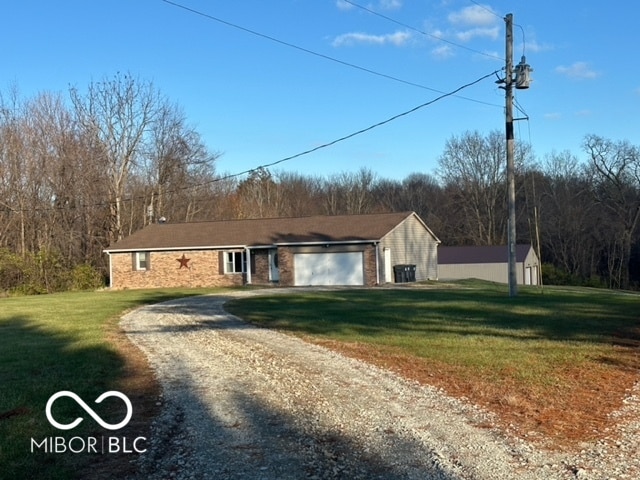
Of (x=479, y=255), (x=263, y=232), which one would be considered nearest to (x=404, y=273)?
(x=263, y=232)

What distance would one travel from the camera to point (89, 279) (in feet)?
125

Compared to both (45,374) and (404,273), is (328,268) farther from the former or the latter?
(45,374)

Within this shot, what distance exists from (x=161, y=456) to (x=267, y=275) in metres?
29.0

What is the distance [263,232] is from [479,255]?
22.3 metres

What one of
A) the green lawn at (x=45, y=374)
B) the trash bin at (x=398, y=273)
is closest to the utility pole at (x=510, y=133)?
the green lawn at (x=45, y=374)

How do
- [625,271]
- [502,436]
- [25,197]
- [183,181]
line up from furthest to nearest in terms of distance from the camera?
[625,271] → [183,181] → [25,197] → [502,436]

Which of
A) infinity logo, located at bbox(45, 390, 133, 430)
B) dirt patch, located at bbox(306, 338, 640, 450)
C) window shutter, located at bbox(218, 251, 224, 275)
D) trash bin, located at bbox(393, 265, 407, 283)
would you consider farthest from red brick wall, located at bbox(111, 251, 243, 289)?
infinity logo, located at bbox(45, 390, 133, 430)

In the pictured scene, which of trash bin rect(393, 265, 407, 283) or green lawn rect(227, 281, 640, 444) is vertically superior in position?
trash bin rect(393, 265, 407, 283)

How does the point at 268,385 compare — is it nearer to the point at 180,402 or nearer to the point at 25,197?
the point at 180,402

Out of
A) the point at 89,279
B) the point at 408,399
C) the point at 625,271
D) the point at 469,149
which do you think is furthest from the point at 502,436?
the point at 469,149

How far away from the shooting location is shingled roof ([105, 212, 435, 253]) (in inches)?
1318

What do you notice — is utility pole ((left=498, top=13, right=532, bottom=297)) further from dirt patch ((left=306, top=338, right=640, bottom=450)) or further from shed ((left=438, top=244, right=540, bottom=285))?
shed ((left=438, top=244, right=540, bottom=285))

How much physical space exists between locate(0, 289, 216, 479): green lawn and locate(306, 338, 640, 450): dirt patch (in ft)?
13.2

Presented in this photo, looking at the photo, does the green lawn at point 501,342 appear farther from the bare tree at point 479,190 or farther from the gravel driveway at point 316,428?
→ the bare tree at point 479,190
